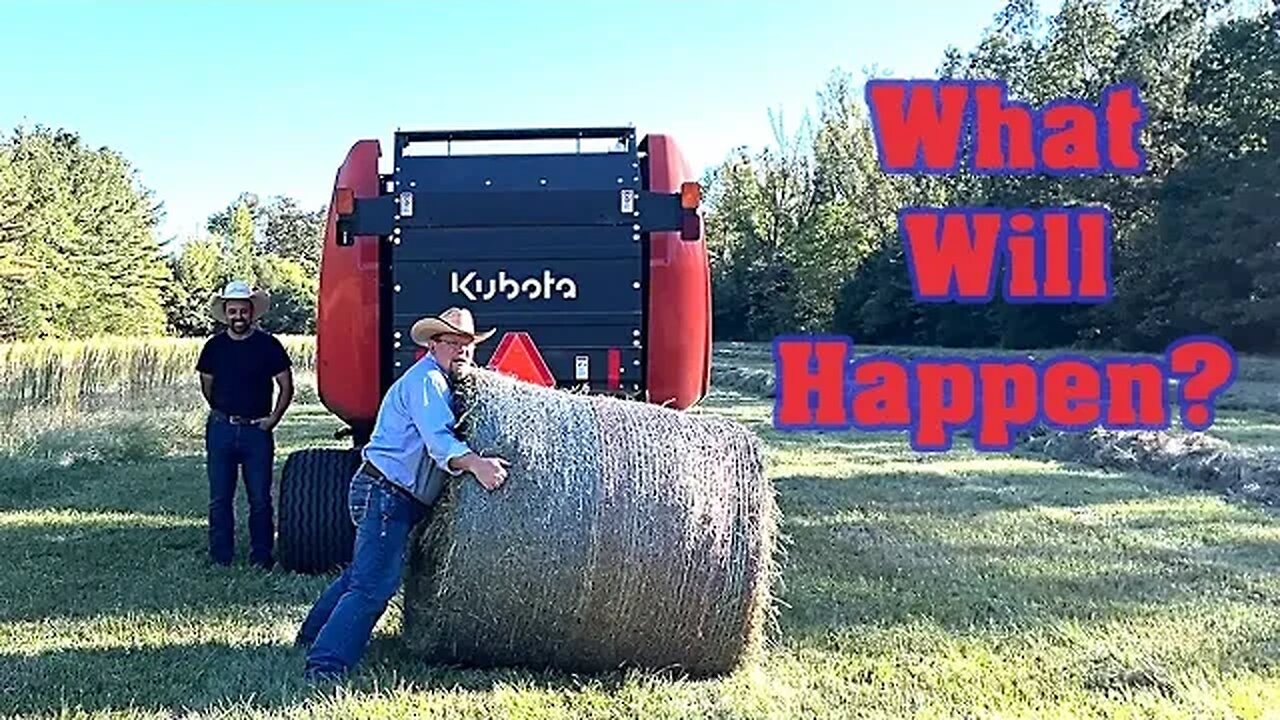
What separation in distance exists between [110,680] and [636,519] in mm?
2139

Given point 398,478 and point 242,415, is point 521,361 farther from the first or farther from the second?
point 242,415

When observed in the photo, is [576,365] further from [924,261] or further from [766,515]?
[924,261]

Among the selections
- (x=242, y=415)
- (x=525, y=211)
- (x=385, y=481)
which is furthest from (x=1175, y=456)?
(x=385, y=481)

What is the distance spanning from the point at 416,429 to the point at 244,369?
300 centimetres

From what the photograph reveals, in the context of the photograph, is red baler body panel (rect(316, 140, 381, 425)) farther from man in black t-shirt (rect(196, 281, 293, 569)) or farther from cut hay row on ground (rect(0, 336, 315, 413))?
cut hay row on ground (rect(0, 336, 315, 413))

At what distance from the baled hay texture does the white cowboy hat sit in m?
3.14

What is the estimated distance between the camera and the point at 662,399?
761 centimetres

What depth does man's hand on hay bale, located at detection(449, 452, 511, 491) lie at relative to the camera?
5.41 m

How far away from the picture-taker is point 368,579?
562cm

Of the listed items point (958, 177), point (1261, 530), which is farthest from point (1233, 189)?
point (1261, 530)

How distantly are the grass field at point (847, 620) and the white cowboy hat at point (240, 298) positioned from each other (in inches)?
58.2
